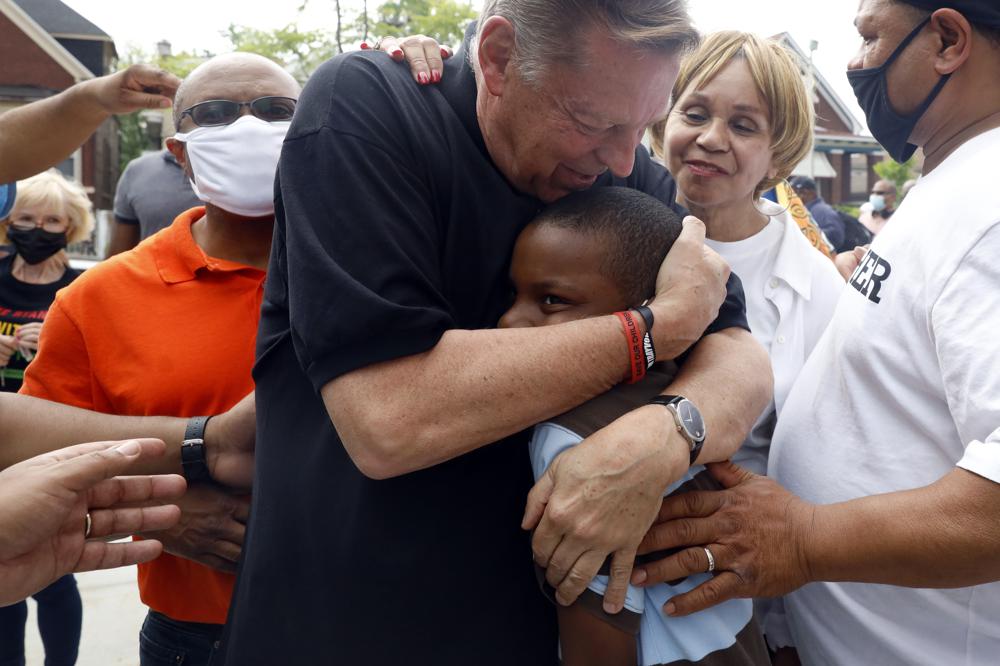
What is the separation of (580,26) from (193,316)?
4.30ft

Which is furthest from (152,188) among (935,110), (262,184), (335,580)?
(935,110)

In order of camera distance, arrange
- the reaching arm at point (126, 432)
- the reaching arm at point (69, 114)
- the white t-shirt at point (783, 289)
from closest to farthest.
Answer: the reaching arm at point (126, 432) < the white t-shirt at point (783, 289) < the reaching arm at point (69, 114)

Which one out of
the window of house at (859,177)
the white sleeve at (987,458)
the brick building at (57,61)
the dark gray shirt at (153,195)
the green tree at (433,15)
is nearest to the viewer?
the white sleeve at (987,458)

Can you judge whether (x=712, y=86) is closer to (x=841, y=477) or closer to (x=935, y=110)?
(x=935, y=110)

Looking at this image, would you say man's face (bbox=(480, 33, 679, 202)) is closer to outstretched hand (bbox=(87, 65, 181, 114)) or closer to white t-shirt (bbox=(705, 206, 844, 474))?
white t-shirt (bbox=(705, 206, 844, 474))

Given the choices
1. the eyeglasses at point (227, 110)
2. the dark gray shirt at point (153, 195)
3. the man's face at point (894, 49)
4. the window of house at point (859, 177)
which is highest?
the man's face at point (894, 49)

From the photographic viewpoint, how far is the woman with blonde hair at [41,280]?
3.70 metres

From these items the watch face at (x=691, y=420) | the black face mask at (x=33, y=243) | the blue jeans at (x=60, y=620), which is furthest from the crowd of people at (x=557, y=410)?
the black face mask at (x=33, y=243)

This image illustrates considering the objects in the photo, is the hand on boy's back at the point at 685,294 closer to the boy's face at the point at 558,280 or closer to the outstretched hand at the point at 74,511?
the boy's face at the point at 558,280

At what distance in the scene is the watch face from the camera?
1.49 m

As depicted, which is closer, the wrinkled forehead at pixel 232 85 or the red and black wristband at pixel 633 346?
the red and black wristband at pixel 633 346

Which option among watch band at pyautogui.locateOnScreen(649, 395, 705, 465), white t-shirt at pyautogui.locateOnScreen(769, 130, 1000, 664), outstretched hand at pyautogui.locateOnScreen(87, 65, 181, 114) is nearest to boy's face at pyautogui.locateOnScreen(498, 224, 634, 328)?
watch band at pyautogui.locateOnScreen(649, 395, 705, 465)

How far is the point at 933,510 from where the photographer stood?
1441 millimetres

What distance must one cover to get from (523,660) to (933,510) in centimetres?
83
